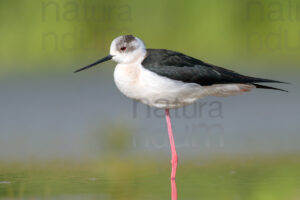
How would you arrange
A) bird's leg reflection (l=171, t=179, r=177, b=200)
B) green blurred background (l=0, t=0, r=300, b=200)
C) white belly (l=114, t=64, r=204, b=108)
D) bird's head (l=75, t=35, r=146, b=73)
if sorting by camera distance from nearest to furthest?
bird's leg reflection (l=171, t=179, r=177, b=200), green blurred background (l=0, t=0, r=300, b=200), white belly (l=114, t=64, r=204, b=108), bird's head (l=75, t=35, r=146, b=73)

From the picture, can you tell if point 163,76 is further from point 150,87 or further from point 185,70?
point 185,70

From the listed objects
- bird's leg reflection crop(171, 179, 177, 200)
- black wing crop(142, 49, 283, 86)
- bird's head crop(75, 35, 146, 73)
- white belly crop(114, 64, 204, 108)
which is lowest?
bird's leg reflection crop(171, 179, 177, 200)

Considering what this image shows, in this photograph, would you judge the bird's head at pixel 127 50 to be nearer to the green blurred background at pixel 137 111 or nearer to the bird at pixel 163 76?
the bird at pixel 163 76

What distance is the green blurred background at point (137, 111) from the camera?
7.14 m

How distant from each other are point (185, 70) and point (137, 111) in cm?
322

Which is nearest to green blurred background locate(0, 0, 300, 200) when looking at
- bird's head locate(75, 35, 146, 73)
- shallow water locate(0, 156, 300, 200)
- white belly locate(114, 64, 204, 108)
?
shallow water locate(0, 156, 300, 200)

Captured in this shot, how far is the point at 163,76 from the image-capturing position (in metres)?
7.78

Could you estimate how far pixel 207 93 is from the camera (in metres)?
8.20

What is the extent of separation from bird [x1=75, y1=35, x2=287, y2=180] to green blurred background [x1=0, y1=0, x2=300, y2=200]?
0.81 meters

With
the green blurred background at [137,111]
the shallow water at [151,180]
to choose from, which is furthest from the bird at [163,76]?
the green blurred background at [137,111]

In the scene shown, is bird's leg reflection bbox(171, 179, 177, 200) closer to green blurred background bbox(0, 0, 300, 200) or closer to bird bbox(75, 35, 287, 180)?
green blurred background bbox(0, 0, 300, 200)

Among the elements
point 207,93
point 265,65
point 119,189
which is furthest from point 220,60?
point 119,189

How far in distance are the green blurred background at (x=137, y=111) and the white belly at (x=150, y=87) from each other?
0.79 meters

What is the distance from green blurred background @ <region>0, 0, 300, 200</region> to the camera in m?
7.14
